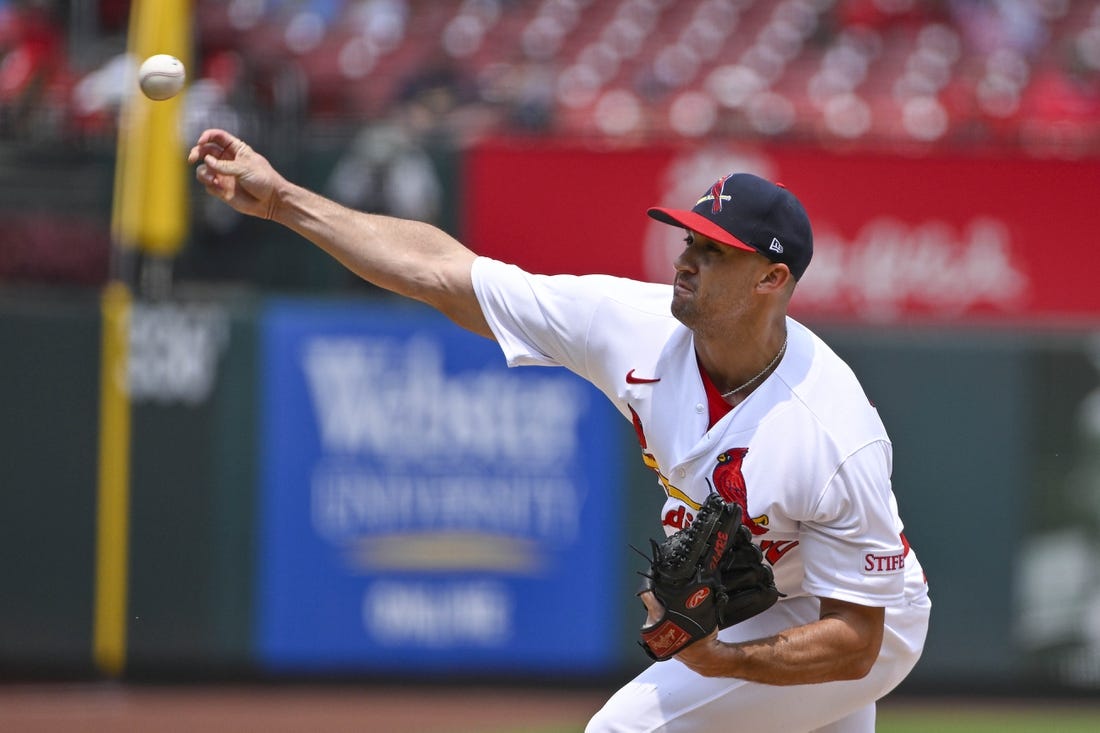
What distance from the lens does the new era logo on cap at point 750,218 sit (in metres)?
3.61

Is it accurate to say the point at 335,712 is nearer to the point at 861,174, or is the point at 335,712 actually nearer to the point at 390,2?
the point at 861,174

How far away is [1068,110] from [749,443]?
9.10m

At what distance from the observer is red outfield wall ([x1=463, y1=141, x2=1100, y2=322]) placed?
993 centimetres

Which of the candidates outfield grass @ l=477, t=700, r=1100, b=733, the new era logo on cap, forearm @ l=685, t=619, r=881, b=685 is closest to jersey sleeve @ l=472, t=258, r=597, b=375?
the new era logo on cap

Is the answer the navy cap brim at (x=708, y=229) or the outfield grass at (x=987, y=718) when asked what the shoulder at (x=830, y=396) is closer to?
the navy cap brim at (x=708, y=229)

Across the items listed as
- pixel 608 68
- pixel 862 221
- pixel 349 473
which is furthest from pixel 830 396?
pixel 608 68

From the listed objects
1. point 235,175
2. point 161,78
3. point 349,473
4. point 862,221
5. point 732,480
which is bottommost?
point 349,473

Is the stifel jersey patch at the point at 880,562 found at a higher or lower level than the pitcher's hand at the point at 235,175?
lower

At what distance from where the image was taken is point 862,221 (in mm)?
10148

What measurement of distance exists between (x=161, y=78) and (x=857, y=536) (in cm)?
210

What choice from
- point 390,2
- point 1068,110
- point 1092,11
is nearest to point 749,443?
point 1068,110

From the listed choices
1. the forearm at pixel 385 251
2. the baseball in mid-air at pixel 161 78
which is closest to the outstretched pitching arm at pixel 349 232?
the forearm at pixel 385 251

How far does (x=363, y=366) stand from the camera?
27.8ft

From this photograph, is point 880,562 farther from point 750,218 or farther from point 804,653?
point 750,218
